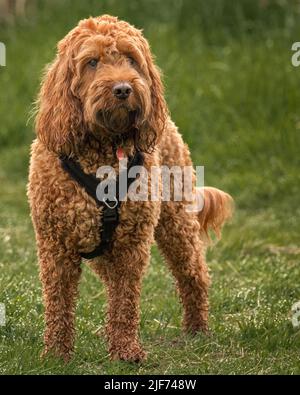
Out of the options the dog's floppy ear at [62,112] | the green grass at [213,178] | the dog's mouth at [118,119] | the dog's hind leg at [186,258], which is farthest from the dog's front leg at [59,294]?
the dog's hind leg at [186,258]

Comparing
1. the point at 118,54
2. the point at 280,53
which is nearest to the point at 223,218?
the point at 118,54

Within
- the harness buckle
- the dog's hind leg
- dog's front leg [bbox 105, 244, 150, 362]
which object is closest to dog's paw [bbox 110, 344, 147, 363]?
dog's front leg [bbox 105, 244, 150, 362]

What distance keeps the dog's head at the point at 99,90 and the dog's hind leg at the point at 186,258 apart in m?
0.88

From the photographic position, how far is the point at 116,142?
566 cm

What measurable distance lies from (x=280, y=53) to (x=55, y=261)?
7.04m

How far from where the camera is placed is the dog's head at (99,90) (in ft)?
17.5

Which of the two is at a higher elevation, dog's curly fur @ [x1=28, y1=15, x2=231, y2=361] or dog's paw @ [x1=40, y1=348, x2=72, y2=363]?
dog's curly fur @ [x1=28, y1=15, x2=231, y2=361]

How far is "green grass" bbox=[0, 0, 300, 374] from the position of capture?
6.05 m

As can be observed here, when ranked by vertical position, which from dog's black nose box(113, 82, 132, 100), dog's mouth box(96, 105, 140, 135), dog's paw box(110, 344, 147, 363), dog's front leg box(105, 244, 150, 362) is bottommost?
dog's paw box(110, 344, 147, 363)

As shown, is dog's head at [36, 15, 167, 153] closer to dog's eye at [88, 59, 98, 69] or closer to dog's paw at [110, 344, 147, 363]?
dog's eye at [88, 59, 98, 69]

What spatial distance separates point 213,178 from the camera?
11008 millimetres

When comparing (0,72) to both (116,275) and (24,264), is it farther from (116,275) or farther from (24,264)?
(116,275)

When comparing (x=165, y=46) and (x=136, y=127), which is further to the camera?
(x=165, y=46)

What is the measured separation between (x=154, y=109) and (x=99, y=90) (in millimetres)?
475
